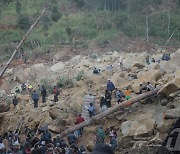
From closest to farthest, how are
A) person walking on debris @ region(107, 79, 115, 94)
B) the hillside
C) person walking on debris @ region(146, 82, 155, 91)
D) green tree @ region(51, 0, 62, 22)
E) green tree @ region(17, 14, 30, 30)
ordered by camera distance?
person walking on debris @ region(146, 82, 155, 91) → person walking on debris @ region(107, 79, 115, 94) → the hillside → green tree @ region(51, 0, 62, 22) → green tree @ region(17, 14, 30, 30)

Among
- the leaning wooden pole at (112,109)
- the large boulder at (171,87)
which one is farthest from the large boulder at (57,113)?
the large boulder at (171,87)

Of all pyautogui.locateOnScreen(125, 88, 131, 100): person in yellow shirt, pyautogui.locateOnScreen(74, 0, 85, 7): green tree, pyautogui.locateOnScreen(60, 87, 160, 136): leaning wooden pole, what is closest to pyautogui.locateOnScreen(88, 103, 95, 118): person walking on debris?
pyautogui.locateOnScreen(60, 87, 160, 136): leaning wooden pole

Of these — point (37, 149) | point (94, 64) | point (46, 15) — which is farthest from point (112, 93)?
point (46, 15)

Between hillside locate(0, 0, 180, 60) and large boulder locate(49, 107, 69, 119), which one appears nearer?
large boulder locate(49, 107, 69, 119)

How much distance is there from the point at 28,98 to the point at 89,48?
1418cm

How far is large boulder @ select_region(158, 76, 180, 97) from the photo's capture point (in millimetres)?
13359

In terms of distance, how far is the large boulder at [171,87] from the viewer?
13359 mm

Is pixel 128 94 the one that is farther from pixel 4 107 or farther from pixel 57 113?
pixel 4 107

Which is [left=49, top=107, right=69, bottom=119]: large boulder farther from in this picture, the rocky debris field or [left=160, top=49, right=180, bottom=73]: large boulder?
[left=160, top=49, right=180, bottom=73]: large boulder

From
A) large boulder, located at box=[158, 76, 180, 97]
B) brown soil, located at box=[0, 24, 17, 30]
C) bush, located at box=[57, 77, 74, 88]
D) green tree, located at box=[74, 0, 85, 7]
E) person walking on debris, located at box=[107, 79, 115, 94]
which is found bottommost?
brown soil, located at box=[0, 24, 17, 30]

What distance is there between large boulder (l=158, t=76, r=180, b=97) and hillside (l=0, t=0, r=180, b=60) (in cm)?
1855

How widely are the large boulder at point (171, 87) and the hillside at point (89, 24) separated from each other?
1855 centimetres

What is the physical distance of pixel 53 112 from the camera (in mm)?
15492

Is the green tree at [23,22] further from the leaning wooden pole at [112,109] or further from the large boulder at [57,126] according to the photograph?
the leaning wooden pole at [112,109]
